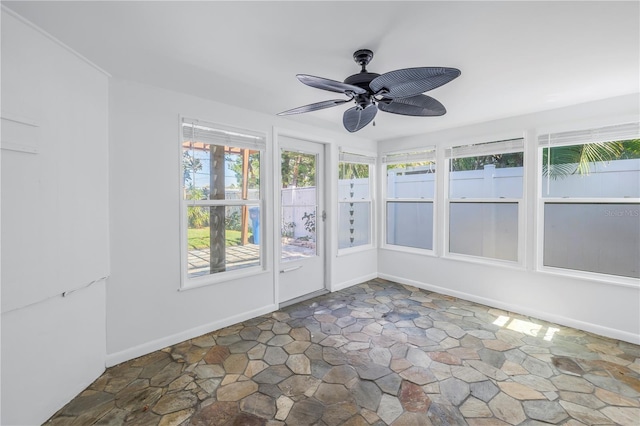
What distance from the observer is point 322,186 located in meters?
4.12

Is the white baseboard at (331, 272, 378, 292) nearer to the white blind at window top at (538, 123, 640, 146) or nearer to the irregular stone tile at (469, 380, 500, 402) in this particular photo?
the irregular stone tile at (469, 380, 500, 402)

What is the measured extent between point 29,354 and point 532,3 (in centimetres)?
341

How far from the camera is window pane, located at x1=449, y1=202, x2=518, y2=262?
11.6 feet

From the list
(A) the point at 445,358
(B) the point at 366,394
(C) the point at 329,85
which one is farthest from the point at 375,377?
(C) the point at 329,85

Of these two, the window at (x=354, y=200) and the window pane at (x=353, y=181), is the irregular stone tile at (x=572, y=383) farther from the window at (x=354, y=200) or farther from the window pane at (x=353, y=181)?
the window pane at (x=353, y=181)

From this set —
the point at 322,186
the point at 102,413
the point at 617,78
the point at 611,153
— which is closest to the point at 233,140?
the point at 322,186

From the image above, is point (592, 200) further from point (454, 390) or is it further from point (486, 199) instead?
point (454, 390)

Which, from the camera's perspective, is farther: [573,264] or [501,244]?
[501,244]

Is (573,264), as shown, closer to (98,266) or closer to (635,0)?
(635,0)

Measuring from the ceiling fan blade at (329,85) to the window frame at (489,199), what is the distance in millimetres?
2616

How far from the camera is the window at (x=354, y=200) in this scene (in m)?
4.36

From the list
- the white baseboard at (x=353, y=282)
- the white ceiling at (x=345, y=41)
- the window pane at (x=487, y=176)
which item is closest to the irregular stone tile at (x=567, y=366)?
the window pane at (x=487, y=176)

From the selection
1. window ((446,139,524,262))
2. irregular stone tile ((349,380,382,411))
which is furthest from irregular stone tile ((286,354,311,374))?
window ((446,139,524,262))

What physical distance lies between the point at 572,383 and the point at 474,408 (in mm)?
897
